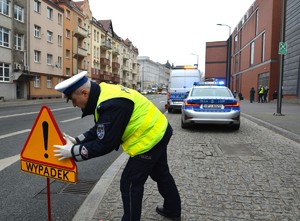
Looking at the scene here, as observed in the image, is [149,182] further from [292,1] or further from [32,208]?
[292,1]

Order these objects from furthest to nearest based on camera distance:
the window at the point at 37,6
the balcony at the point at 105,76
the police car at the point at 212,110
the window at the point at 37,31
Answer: the balcony at the point at 105,76 < the window at the point at 37,31 < the window at the point at 37,6 < the police car at the point at 212,110

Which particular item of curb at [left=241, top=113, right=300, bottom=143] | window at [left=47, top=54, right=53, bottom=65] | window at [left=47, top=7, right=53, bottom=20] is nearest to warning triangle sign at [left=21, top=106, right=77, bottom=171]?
curb at [left=241, top=113, right=300, bottom=143]

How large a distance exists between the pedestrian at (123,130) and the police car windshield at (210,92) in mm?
7730

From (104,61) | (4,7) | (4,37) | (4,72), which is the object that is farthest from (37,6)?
(104,61)

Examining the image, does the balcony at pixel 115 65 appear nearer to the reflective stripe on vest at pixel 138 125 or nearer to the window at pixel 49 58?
the window at pixel 49 58

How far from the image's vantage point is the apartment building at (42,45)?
30062mm

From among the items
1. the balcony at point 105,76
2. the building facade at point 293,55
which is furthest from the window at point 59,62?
the building facade at point 293,55

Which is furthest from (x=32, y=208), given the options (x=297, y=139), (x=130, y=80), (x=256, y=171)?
(x=130, y=80)

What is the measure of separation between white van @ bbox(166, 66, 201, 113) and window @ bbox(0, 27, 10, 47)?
19513 mm

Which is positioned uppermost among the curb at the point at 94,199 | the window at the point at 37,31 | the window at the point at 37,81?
the window at the point at 37,31

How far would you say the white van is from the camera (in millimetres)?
17469

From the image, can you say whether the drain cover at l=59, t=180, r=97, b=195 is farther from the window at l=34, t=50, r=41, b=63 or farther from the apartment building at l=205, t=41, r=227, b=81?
the apartment building at l=205, t=41, r=227, b=81

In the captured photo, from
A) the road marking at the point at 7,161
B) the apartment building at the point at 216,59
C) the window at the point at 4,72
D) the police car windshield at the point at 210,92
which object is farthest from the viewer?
the apartment building at the point at 216,59

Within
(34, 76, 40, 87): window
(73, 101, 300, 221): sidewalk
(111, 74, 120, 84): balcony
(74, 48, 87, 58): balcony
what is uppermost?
(74, 48, 87, 58): balcony
